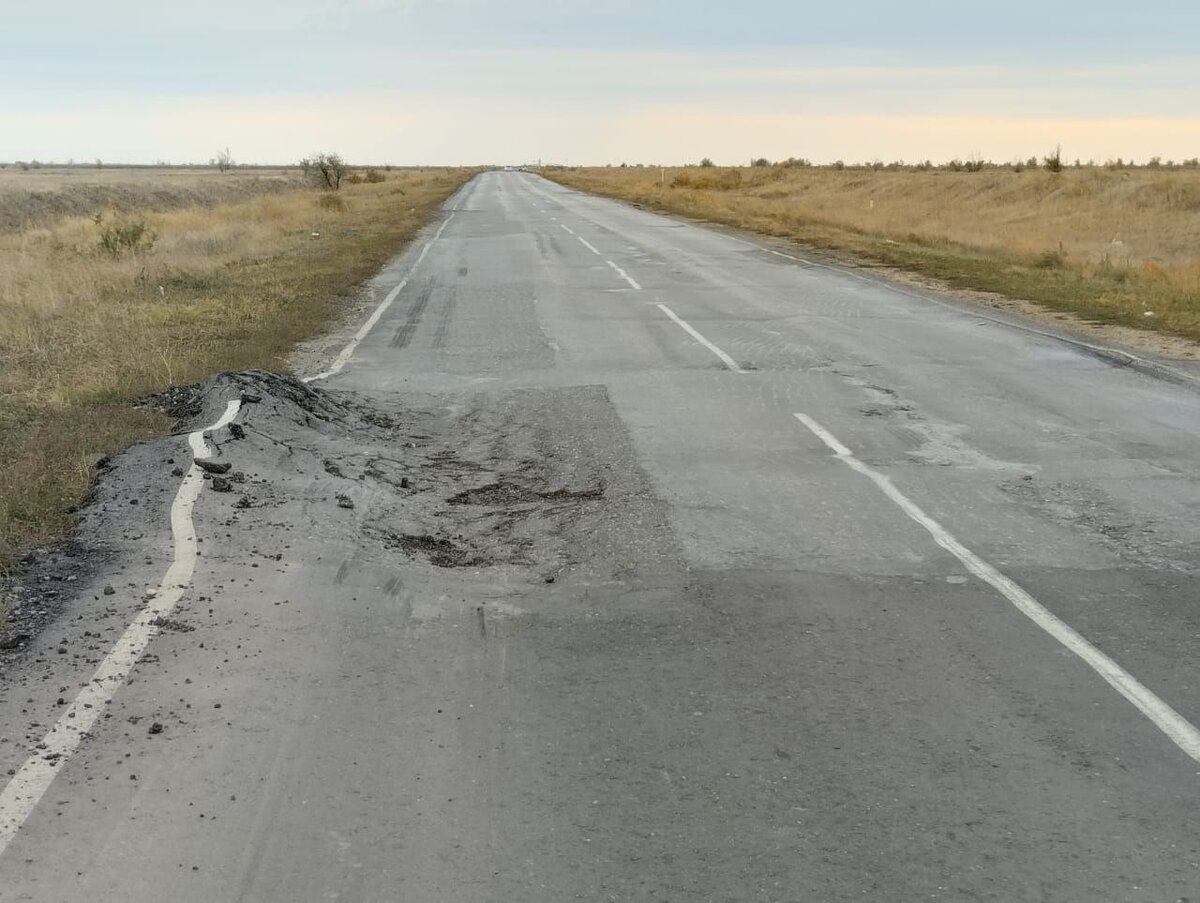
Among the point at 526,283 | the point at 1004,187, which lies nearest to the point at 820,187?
the point at 1004,187

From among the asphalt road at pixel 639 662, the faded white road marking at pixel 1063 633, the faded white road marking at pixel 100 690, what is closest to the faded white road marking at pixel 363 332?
the asphalt road at pixel 639 662

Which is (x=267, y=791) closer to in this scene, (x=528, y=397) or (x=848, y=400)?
(x=528, y=397)

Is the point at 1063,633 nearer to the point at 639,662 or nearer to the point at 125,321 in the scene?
the point at 639,662

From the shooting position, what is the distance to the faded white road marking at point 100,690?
382cm

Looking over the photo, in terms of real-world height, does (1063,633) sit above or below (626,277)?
below

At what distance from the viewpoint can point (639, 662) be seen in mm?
4984

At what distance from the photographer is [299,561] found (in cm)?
618

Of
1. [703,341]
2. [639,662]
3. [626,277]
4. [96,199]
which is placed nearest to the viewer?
[639,662]

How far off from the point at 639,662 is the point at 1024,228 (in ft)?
140

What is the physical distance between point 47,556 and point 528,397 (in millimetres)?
5308

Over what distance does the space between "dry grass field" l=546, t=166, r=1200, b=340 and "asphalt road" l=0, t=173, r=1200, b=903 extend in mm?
9650

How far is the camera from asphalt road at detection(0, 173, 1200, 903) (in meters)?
3.56

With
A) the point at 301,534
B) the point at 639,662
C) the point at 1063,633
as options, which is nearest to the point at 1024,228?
the point at 1063,633

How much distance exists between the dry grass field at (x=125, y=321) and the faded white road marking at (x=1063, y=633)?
522 cm
